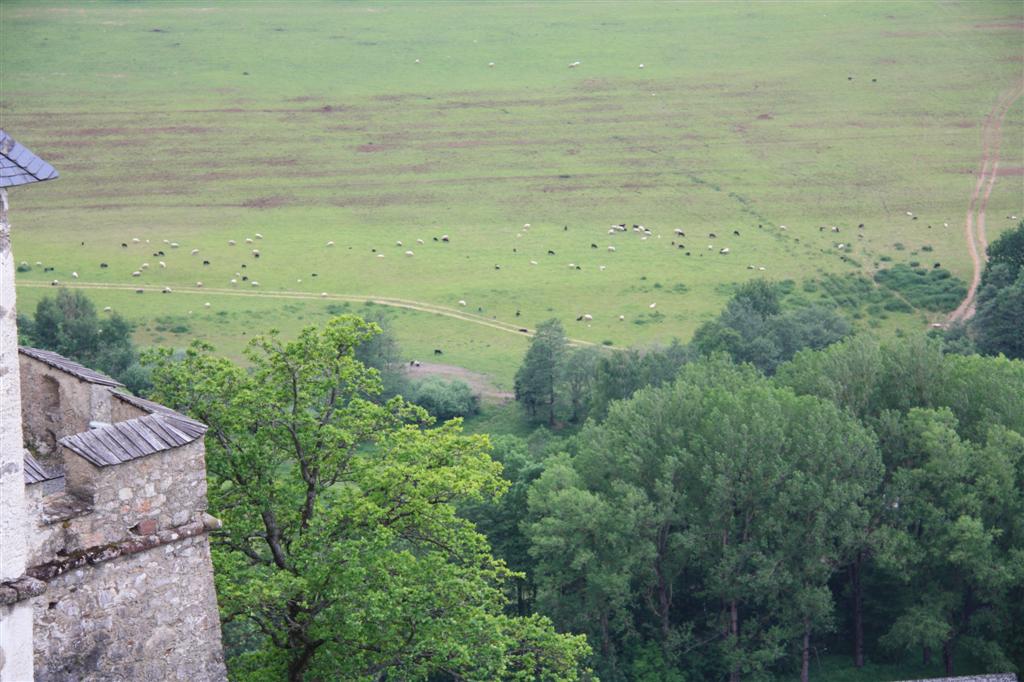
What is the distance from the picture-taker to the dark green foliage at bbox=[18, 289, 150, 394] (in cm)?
9219

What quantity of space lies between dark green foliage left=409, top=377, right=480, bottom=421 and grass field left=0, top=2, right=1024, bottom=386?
15.1ft

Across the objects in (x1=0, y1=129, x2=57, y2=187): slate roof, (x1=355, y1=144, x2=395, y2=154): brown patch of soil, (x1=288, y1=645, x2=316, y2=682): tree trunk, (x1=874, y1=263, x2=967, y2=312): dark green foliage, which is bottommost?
(x1=874, y1=263, x2=967, y2=312): dark green foliage

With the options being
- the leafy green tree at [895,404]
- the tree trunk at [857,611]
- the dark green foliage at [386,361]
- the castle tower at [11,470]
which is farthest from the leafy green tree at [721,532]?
the castle tower at [11,470]

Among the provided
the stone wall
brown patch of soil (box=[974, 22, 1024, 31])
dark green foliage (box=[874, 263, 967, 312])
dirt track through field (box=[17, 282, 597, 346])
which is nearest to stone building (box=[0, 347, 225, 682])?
the stone wall

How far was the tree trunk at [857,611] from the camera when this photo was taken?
63750 millimetres

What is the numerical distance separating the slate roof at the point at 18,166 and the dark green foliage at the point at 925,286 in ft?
335

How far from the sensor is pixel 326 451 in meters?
28.6

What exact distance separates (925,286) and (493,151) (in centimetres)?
4326

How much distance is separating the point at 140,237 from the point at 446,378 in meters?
38.3

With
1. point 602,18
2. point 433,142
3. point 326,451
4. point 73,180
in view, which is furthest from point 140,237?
point 326,451

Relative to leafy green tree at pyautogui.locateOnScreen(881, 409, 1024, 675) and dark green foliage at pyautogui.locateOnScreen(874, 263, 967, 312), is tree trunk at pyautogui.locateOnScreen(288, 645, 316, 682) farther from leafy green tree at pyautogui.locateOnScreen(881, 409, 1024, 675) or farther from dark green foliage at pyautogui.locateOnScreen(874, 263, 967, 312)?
dark green foliage at pyautogui.locateOnScreen(874, 263, 967, 312)

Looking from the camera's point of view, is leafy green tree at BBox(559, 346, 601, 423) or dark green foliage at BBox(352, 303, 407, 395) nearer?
leafy green tree at BBox(559, 346, 601, 423)

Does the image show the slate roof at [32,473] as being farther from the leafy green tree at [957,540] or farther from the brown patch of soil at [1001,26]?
the brown patch of soil at [1001,26]

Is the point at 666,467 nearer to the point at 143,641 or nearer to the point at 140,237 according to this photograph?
the point at 143,641
